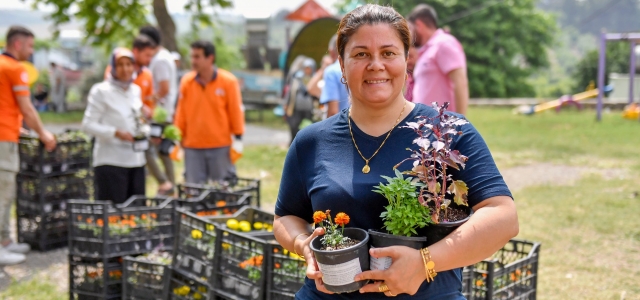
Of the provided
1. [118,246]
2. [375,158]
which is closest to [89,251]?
[118,246]

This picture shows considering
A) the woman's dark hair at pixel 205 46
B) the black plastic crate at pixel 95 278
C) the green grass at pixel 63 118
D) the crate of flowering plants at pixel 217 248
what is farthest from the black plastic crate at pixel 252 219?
the green grass at pixel 63 118

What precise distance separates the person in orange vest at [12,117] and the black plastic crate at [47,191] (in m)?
0.26

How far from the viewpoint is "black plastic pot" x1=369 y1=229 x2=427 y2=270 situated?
1898 millimetres

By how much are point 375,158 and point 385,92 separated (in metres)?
0.21

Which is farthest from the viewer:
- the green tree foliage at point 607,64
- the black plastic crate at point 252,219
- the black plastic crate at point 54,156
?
the green tree foliage at point 607,64

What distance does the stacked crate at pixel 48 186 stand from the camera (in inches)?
251

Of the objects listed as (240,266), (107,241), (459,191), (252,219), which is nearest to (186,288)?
(240,266)

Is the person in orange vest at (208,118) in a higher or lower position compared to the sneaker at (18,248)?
higher

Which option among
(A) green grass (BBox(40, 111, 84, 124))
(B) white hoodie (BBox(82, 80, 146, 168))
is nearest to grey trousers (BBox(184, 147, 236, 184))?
(B) white hoodie (BBox(82, 80, 146, 168))

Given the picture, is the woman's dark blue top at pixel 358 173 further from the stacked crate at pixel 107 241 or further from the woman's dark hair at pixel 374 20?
the stacked crate at pixel 107 241

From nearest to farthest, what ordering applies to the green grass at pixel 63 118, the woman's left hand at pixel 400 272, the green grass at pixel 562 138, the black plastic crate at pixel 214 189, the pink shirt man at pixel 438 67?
1. the woman's left hand at pixel 400 272
2. the pink shirt man at pixel 438 67
3. the black plastic crate at pixel 214 189
4. the green grass at pixel 562 138
5. the green grass at pixel 63 118

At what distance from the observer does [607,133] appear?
14781 millimetres

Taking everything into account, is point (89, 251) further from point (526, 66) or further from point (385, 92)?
point (526, 66)

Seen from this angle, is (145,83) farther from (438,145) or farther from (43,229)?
(438,145)
